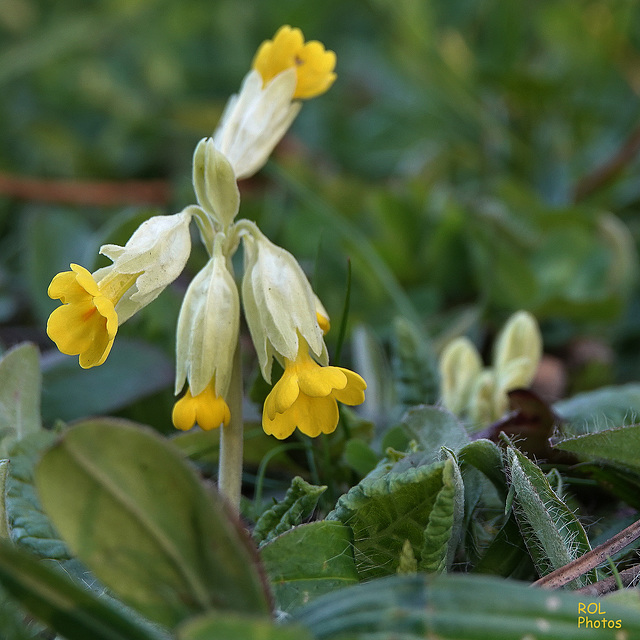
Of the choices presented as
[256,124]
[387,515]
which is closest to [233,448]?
[387,515]

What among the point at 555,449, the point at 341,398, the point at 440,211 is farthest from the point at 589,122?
the point at 341,398

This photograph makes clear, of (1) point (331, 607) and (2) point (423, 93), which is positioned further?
(2) point (423, 93)

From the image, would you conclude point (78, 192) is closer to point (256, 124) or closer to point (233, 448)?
point (256, 124)

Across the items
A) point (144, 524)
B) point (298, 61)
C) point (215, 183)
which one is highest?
point (298, 61)

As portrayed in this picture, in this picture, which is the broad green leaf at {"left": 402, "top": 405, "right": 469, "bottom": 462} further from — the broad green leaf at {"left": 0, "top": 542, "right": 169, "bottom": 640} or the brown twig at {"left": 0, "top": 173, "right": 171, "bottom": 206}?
the brown twig at {"left": 0, "top": 173, "right": 171, "bottom": 206}

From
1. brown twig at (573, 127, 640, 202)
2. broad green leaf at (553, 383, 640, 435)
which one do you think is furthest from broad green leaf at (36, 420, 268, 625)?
brown twig at (573, 127, 640, 202)

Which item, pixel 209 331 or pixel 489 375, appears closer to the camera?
pixel 209 331

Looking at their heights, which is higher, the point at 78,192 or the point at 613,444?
the point at 78,192

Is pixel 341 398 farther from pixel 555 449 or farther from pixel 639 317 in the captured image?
pixel 639 317
